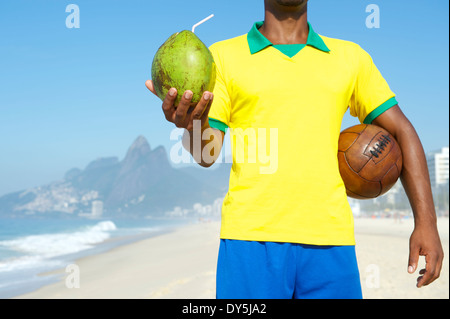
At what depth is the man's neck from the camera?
236 cm

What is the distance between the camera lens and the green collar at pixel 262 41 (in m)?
2.26

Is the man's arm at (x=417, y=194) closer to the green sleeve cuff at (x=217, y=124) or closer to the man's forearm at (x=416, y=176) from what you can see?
the man's forearm at (x=416, y=176)

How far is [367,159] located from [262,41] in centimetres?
89

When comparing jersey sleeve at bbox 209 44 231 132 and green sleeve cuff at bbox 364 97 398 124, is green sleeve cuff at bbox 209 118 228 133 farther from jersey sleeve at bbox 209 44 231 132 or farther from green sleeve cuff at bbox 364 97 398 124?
green sleeve cuff at bbox 364 97 398 124

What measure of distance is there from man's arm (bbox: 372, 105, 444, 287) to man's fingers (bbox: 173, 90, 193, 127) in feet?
3.94

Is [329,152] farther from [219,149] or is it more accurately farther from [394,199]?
[394,199]

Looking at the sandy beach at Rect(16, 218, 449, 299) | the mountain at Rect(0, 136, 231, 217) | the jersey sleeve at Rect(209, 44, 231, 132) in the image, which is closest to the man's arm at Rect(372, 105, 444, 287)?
the jersey sleeve at Rect(209, 44, 231, 132)

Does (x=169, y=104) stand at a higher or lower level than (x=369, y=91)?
lower

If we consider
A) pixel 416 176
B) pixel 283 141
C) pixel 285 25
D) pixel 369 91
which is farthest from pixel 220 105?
pixel 416 176

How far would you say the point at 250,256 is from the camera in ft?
6.67

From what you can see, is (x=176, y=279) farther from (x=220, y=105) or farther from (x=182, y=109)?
(x=182, y=109)

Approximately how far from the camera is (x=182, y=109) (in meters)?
1.87
